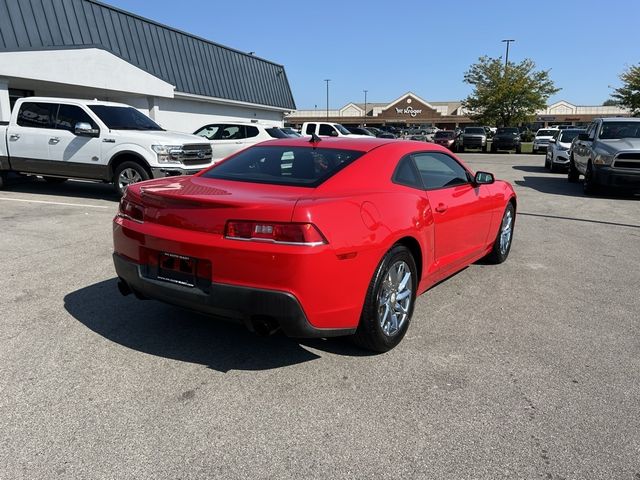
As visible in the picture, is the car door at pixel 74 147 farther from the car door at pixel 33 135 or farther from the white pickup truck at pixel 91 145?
the car door at pixel 33 135

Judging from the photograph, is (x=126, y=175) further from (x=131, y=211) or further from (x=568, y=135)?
(x=568, y=135)

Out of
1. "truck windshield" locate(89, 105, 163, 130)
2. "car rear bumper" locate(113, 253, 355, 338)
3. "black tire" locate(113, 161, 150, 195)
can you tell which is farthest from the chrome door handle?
"truck windshield" locate(89, 105, 163, 130)

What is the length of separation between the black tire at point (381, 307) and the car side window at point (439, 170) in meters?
0.88

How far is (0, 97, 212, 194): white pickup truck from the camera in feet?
32.8

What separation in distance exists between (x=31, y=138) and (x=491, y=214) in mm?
9351

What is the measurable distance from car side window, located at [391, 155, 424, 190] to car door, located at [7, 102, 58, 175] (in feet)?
28.7

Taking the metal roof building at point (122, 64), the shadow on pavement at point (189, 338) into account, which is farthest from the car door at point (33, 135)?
the shadow on pavement at point (189, 338)

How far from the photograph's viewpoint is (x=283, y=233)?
305 centimetres

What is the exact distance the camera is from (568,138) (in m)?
20.1

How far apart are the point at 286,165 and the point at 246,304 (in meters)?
1.41

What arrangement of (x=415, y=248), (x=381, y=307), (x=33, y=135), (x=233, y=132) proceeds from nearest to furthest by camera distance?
1. (x=381, y=307)
2. (x=415, y=248)
3. (x=33, y=135)
4. (x=233, y=132)

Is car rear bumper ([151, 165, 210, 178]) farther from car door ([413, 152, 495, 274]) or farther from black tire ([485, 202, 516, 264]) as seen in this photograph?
car door ([413, 152, 495, 274])

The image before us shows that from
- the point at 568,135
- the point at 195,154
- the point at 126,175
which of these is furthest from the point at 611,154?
the point at 126,175

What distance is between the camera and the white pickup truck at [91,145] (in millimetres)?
10008
